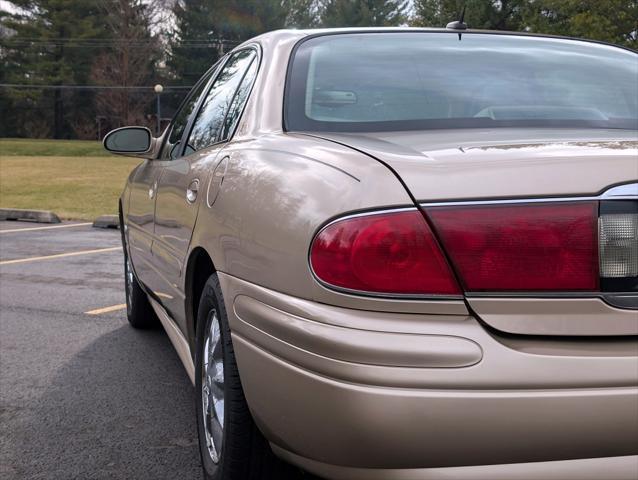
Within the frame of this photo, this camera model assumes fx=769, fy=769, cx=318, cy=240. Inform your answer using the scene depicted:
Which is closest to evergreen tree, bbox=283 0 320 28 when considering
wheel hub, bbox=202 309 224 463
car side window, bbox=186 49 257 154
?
car side window, bbox=186 49 257 154

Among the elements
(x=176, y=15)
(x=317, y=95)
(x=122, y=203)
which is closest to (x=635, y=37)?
(x=122, y=203)

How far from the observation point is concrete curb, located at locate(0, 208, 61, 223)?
13852 millimetres

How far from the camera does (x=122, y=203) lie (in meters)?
5.28

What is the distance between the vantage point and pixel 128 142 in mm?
4289

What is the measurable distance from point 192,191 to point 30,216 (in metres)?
12.2

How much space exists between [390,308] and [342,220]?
0.24 meters

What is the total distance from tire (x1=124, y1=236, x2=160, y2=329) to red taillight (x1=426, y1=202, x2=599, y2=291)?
138 inches

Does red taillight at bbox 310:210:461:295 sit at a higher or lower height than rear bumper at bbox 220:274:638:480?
higher

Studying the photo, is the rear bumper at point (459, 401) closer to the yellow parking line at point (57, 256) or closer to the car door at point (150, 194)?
the car door at point (150, 194)

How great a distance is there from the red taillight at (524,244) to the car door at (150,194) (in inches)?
87.8

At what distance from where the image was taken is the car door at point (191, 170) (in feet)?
9.43

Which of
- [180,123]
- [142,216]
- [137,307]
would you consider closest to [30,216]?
[137,307]

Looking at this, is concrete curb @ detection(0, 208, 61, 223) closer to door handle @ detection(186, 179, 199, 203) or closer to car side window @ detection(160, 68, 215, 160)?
car side window @ detection(160, 68, 215, 160)

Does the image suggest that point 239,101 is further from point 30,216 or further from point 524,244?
point 30,216
